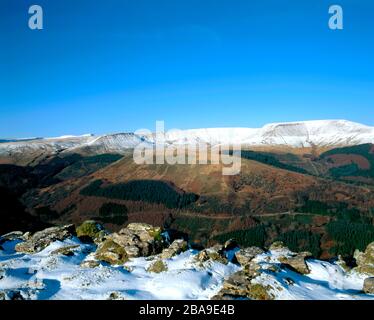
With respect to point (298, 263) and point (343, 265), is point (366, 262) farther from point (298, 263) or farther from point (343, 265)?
point (298, 263)

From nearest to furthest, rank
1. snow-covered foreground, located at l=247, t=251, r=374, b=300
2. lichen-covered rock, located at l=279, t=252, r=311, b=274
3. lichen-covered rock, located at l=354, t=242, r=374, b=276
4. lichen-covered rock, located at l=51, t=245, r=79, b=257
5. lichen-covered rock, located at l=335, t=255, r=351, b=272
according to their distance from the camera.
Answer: snow-covered foreground, located at l=247, t=251, r=374, b=300 < lichen-covered rock, located at l=279, t=252, r=311, b=274 < lichen-covered rock, located at l=354, t=242, r=374, b=276 < lichen-covered rock, located at l=51, t=245, r=79, b=257 < lichen-covered rock, located at l=335, t=255, r=351, b=272

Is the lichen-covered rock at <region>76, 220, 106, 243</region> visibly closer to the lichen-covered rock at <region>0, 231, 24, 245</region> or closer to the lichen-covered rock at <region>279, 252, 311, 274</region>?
the lichen-covered rock at <region>0, 231, 24, 245</region>

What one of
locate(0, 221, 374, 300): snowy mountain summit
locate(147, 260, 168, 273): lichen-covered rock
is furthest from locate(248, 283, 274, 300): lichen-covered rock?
locate(147, 260, 168, 273): lichen-covered rock

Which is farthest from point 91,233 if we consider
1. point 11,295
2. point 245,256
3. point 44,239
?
point 11,295

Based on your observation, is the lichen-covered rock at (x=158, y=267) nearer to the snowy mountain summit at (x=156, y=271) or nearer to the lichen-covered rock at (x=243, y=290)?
the snowy mountain summit at (x=156, y=271)

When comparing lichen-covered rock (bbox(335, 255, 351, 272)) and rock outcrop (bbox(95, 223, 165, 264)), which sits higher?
rock outcrop (bbox(95, 223, 165, 264))

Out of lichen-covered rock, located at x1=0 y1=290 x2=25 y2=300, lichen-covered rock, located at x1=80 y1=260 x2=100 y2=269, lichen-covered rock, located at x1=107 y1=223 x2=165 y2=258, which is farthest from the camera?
lichen-covered rock, located at x1=107 y1=223 x2=165 y2=258
